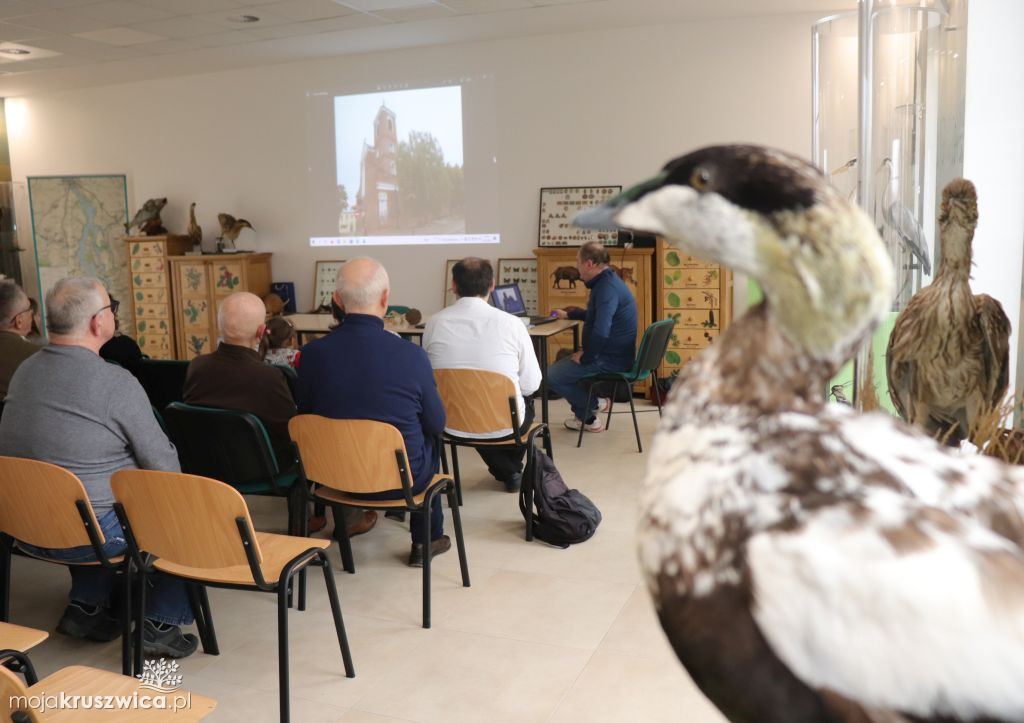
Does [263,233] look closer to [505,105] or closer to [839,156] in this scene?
[505,105]

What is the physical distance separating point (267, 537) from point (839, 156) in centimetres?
237

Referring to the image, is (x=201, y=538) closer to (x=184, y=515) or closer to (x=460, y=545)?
(x=184, y=515)

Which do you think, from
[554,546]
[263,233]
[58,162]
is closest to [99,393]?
[554,546]

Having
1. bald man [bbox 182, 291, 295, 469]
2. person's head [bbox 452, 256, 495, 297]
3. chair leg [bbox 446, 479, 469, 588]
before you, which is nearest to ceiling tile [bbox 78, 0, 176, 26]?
person's head [bbox 452, 256, 495, 297]

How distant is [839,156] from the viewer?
3055 mm

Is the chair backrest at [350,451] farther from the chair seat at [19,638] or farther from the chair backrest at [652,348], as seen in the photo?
the chair backrest at [652,348]

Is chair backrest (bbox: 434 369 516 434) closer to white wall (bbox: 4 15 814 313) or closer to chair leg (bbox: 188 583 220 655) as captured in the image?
chair leg (bbox: 188 583 220 655)

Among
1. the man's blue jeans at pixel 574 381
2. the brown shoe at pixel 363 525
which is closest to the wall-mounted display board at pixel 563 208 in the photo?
the man's blue jeans at pixel 574 381

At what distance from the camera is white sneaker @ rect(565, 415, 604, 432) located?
19.3 ft

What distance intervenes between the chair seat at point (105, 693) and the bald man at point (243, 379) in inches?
66.9

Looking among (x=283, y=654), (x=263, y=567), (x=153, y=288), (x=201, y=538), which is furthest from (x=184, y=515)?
(x=153, y=288)

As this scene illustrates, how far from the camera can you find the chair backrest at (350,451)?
9.62 feet

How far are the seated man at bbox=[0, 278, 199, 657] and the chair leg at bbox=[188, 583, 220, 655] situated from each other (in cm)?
16

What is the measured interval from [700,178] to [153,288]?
9554 mm
